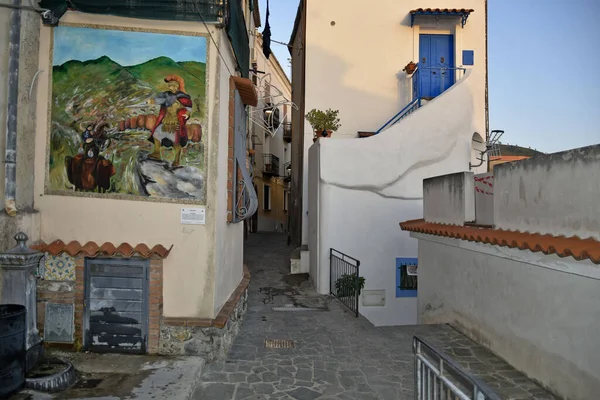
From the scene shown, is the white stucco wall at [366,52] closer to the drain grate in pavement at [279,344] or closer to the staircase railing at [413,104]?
the staircase railing at [413,104]

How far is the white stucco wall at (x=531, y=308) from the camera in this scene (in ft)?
14.7

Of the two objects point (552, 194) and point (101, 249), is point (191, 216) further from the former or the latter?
point (552, 194)

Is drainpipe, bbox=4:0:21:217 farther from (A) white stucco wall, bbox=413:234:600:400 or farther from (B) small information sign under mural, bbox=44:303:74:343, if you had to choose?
(A) white stucco wall, bbox=413:234:600:400

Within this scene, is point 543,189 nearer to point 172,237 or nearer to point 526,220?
point 526,220

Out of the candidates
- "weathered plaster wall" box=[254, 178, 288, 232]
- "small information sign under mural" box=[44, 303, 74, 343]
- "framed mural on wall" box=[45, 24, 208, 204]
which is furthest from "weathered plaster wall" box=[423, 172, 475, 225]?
"weathered plaster wall" box=[254, 178, 288, 232]

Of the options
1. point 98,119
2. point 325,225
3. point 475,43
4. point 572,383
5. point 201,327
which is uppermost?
point 475,43

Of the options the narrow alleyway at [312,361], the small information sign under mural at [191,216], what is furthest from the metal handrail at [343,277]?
the small information sign under mural at [191,216]

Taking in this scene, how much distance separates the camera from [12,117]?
16.3 feet

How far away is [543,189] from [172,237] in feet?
17.2

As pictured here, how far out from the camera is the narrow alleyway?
5031mm

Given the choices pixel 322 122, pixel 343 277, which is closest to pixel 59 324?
pixel 343 277

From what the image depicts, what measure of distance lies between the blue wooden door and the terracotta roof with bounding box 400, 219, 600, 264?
8.11 meters

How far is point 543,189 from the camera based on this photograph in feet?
17.4

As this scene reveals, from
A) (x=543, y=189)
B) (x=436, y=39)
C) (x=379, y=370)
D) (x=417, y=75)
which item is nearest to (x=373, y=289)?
(x=379, y=370)
